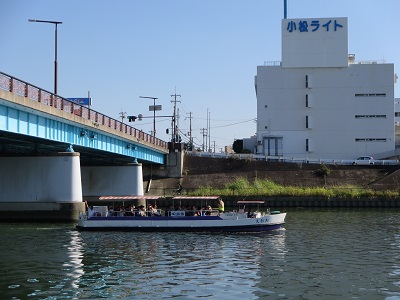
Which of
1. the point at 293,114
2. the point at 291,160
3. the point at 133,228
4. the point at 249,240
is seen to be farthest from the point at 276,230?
the point at 293,114

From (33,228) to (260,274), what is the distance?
25.5 meters

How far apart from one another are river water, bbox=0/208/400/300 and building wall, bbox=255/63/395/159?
72.8 meters

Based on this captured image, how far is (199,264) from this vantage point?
30719mm

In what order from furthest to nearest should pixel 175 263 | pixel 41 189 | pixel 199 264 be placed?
pixel 41 189
pixel 175 263
pixel 199 264

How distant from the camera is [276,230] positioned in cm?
4734

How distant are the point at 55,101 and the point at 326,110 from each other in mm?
80382

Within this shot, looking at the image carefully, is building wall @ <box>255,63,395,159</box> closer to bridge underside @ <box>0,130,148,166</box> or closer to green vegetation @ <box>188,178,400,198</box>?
green vegetation @ <box>188,178,400,198</box>

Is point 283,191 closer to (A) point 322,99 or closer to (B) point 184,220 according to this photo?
(B) point 184,220

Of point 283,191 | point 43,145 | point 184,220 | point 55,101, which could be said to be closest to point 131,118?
point 283,191

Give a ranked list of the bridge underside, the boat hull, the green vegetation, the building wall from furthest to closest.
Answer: the building wall, the green vegetation, the bridge underside, the boat hull

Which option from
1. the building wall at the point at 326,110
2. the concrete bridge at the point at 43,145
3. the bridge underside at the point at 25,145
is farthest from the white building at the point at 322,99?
the bridge underside at the point at 25,145

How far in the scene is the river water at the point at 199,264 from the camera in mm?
23922

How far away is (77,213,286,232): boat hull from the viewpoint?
47000 millimetres

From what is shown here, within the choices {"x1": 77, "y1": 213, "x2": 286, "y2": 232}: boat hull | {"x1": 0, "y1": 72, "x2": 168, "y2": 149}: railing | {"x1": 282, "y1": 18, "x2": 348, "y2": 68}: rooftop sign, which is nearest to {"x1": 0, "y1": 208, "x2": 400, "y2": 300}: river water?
{"x1": 77, "y1": 213, "x2": 286, "y2": 232}: boat hull
